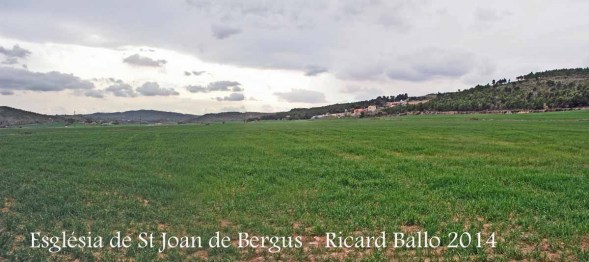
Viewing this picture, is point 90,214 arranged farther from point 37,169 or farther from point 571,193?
point 571,193

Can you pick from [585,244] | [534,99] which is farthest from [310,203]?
[534,99]

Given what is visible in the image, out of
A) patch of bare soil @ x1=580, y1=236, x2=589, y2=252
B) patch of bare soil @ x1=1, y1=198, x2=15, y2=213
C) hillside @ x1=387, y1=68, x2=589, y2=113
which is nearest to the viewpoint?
patch of bare soil @ x1=580, y1=236, x2=589, y2=252

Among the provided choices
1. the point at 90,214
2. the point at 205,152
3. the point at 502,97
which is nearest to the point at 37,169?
the point at 205,152

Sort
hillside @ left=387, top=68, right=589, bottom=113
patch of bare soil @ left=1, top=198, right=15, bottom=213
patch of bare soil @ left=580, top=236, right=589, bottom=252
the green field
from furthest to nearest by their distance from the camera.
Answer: hillside @ left=387, top=68, right=589, bottom=113, patch of bare soil @ left=1, top=198, right=15, bottom=213, the green field, patch of bare soil @ left=580, top=236, right=589, bottom=252

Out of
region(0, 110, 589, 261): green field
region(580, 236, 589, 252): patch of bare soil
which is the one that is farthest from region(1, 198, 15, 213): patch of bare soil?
region(580, 236, 589, 252): patch of bare soil

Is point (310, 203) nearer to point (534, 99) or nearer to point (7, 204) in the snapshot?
point (7, 204)

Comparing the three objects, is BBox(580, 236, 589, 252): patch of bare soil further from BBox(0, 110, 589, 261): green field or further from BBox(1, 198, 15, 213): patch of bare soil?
BBox(1, 198, 15, 213): patch of bare soil

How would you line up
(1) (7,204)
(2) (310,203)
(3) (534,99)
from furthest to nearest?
(3) (534,99) < (1) (7,204) < (2) (310,203)

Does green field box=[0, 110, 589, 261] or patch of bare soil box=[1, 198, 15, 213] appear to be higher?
green field box=[0, 110, 589, 261]

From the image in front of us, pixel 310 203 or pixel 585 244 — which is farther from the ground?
pixel 310 203

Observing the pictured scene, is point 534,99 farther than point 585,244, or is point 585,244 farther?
point 534,99

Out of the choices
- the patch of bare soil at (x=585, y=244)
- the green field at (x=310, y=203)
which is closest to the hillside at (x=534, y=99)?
the green field at (x=310, y=203)

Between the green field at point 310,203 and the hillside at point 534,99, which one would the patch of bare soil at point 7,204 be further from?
the hillside at point 534,99

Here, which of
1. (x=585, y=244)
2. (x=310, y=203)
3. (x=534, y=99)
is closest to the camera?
(x=585, y=244)
